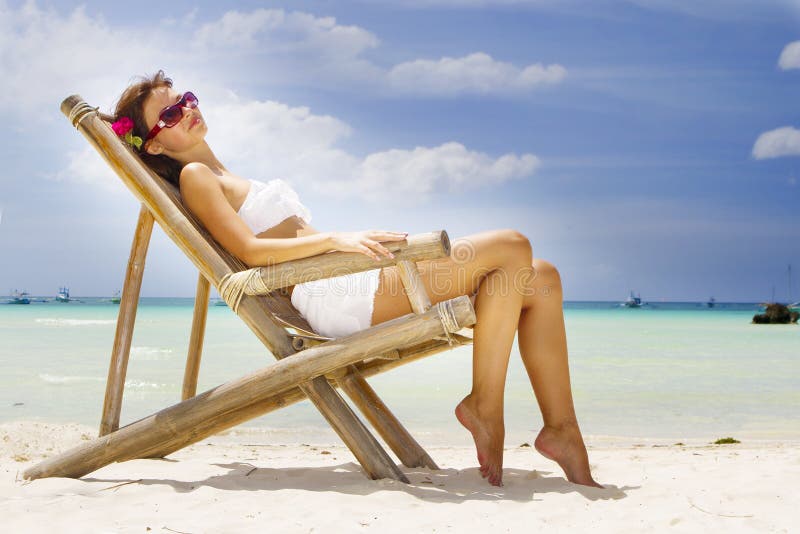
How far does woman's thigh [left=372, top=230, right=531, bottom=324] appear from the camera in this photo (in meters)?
2.37

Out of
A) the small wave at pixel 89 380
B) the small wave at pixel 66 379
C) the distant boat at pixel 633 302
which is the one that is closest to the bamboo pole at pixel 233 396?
the small wave at pixel 89 380

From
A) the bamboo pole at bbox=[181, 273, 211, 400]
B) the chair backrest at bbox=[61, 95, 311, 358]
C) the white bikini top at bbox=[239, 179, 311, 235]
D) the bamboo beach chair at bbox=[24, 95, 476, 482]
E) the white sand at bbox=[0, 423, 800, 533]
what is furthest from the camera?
the bamboo pole at bbox=[181, 273, 211, 400]

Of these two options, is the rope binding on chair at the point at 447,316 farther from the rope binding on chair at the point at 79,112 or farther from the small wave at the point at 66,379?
the small wave at the point at 66,379

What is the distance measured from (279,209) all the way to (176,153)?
57 cm

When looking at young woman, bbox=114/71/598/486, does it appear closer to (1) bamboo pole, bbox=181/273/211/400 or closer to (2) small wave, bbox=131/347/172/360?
(1) bamboo pole, bbox=181/273/211/400

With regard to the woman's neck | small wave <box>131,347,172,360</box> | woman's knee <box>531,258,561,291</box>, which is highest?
the woman's neck

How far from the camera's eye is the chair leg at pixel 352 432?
2.44 m

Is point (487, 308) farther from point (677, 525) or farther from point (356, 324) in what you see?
point (677, 525)

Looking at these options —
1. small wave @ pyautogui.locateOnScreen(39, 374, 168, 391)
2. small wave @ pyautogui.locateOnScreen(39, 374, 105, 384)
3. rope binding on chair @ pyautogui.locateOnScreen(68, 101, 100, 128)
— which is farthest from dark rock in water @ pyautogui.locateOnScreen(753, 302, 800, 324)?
rope binding on chair @ pyautogui.locateOnScreen(68, 101, 100, 128)

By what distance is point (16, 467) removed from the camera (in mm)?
3092

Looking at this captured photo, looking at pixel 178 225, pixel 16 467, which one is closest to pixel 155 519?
pixel 178 225

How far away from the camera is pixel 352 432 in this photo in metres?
2.46

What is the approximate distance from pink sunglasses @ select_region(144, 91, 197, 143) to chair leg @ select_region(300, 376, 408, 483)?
1270 mm

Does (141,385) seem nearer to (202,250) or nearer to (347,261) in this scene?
(202,250)
